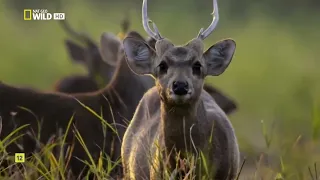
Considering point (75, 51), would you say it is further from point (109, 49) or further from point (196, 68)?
point (196, 68)

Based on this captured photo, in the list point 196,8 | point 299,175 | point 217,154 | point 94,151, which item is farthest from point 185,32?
point 299,175

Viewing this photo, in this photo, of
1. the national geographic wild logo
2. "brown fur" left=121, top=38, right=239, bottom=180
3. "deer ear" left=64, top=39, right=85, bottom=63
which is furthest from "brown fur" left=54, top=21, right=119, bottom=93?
"brown fur" left=121, top=38, right=239, bottom=180

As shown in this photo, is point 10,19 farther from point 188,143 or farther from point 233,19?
point 188,143

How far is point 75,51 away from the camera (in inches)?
575

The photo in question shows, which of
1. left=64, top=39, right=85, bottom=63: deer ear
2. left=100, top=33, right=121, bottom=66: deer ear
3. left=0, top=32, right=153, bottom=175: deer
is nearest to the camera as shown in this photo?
left=0, top=32, right=153, bottom=175: deer

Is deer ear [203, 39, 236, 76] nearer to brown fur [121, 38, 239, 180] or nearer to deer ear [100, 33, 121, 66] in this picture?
brown fur [121, 38, 239, 180]

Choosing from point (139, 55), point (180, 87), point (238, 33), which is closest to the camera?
point (180, 87)

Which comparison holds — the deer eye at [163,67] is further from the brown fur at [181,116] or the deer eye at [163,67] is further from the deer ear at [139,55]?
the deer ear at [139,55]

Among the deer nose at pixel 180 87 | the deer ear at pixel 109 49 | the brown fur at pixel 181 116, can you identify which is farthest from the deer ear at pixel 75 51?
the deer nose at pixel 180 87

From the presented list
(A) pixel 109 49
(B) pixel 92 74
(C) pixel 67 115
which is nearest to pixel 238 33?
(B) pixel 92 74

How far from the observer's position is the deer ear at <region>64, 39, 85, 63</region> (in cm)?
1448

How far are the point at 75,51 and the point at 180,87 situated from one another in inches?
334

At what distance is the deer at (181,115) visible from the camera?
629 cm

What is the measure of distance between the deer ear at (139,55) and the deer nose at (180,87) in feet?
1.70
